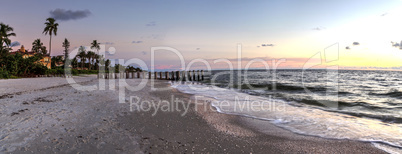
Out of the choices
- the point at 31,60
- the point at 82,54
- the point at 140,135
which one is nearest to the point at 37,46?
the point at 82,54

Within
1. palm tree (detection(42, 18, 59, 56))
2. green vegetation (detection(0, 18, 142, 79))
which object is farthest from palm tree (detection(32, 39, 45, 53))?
palm tree (detection(42, 18, 59, 56))

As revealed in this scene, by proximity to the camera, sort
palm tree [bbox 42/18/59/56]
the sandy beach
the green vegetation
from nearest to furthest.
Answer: the sandy beach
the green vegetation
palm tree [bbox 42/18/59/56]

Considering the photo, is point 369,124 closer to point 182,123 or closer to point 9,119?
point 182,123

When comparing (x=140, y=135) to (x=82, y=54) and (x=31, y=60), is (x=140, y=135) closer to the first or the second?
(x=31, y=60)

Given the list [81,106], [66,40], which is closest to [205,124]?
[81,106]

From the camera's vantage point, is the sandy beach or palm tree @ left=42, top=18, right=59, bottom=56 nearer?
the sandy beach

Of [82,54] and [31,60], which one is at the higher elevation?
[82,54]

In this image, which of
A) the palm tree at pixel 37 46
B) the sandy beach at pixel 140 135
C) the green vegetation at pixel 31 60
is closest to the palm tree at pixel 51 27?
the green vegetation at pixel 31 60

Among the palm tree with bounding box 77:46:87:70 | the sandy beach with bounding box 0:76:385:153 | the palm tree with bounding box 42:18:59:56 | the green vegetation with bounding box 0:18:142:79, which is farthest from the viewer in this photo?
the palm tree with bounding box 77:46:87:70

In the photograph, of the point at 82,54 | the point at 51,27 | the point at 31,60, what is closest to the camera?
the point at 31,60

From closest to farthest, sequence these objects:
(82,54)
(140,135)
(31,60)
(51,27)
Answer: (140,135) → (31,60) → (51,27) → (82,54)

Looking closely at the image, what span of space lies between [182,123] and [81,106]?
4.35 meters

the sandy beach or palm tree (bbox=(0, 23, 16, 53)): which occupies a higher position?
palm tree (bbox=(0, 23, 16, 53))

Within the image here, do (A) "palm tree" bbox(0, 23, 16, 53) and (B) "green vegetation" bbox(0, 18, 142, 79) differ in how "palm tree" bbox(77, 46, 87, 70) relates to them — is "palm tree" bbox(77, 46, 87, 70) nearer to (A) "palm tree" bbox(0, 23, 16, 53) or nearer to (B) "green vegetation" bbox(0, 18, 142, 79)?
(B) "green vegetation" bbox(0, 18, 142, 79)
